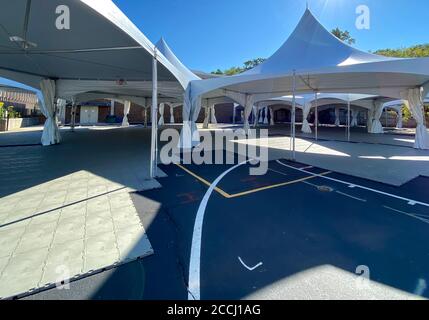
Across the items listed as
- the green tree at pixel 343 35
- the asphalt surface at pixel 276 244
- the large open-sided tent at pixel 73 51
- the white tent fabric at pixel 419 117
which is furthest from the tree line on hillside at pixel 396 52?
the asphalt surface at pixel 276 244

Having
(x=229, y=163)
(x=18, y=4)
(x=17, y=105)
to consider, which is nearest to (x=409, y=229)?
(x=229, y=163)

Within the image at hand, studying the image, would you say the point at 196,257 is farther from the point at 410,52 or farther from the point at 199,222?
the point at 410,52

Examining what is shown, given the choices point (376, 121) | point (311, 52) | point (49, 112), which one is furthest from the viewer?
point (376, 121)

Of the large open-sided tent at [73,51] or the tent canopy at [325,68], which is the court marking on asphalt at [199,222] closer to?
the large open-sided tent at [73,51]

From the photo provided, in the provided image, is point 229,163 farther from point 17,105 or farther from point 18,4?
point 17,105

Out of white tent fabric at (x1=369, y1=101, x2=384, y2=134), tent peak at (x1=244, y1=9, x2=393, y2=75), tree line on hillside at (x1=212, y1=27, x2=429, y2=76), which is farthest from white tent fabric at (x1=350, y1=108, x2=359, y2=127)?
tent peak at (x1=244, y1=9, x2=393, y2=75)

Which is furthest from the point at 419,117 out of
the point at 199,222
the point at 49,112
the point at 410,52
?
the point at 410,52

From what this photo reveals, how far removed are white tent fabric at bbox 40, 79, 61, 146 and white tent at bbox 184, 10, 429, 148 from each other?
6.44m

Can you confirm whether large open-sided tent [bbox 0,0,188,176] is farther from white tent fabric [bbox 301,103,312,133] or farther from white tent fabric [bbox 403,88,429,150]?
white tent fabric [bbox 301,103,312,133]

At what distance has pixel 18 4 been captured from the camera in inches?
159

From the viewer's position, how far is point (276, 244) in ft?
9.03

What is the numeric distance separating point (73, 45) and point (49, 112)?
5648 millimetres

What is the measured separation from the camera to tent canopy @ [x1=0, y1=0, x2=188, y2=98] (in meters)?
4.15
